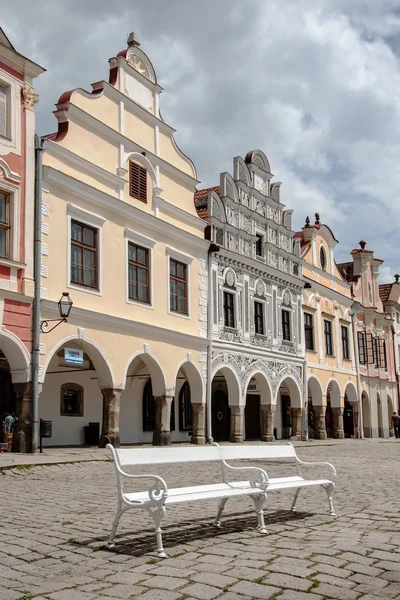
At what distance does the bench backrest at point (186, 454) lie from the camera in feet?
20.7

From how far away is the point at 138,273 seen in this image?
21.9 meters

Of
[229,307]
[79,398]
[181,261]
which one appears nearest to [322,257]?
[229,307]

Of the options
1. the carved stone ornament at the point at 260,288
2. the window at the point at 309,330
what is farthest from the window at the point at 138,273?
the window at the point at 309,330

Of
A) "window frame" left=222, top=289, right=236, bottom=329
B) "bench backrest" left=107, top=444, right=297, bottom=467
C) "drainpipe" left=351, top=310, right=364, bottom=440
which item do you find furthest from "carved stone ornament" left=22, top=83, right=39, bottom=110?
"drainpipe" left=351, top=310, right=364, bottom=440

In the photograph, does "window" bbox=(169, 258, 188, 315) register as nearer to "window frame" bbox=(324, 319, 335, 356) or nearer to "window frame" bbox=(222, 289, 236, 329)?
"window frame" bbox=(222, 289, 236, 329)

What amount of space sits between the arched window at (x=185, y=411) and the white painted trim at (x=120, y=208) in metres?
5.99

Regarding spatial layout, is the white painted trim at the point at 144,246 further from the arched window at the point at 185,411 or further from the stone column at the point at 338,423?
the stone column at the point at 338,423

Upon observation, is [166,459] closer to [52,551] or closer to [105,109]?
[52,551]

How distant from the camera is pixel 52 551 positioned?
5992 millimetres

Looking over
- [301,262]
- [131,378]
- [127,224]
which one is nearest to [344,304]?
[301,262]

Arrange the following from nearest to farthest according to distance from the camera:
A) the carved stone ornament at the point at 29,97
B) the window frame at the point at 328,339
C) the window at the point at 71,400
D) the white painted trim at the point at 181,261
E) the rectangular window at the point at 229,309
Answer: the carved stone ornament at the point at 29,97 < the window at the point at 71,400 < the white painted trim at the point at 181,261 < the rectangular window at the point at 229,309 < the window frame at the point at 328,339

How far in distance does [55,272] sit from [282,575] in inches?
554

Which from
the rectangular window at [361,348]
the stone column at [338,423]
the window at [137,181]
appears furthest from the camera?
the rectangular window at [361,348]

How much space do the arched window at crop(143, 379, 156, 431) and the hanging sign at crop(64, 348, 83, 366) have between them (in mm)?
7529
